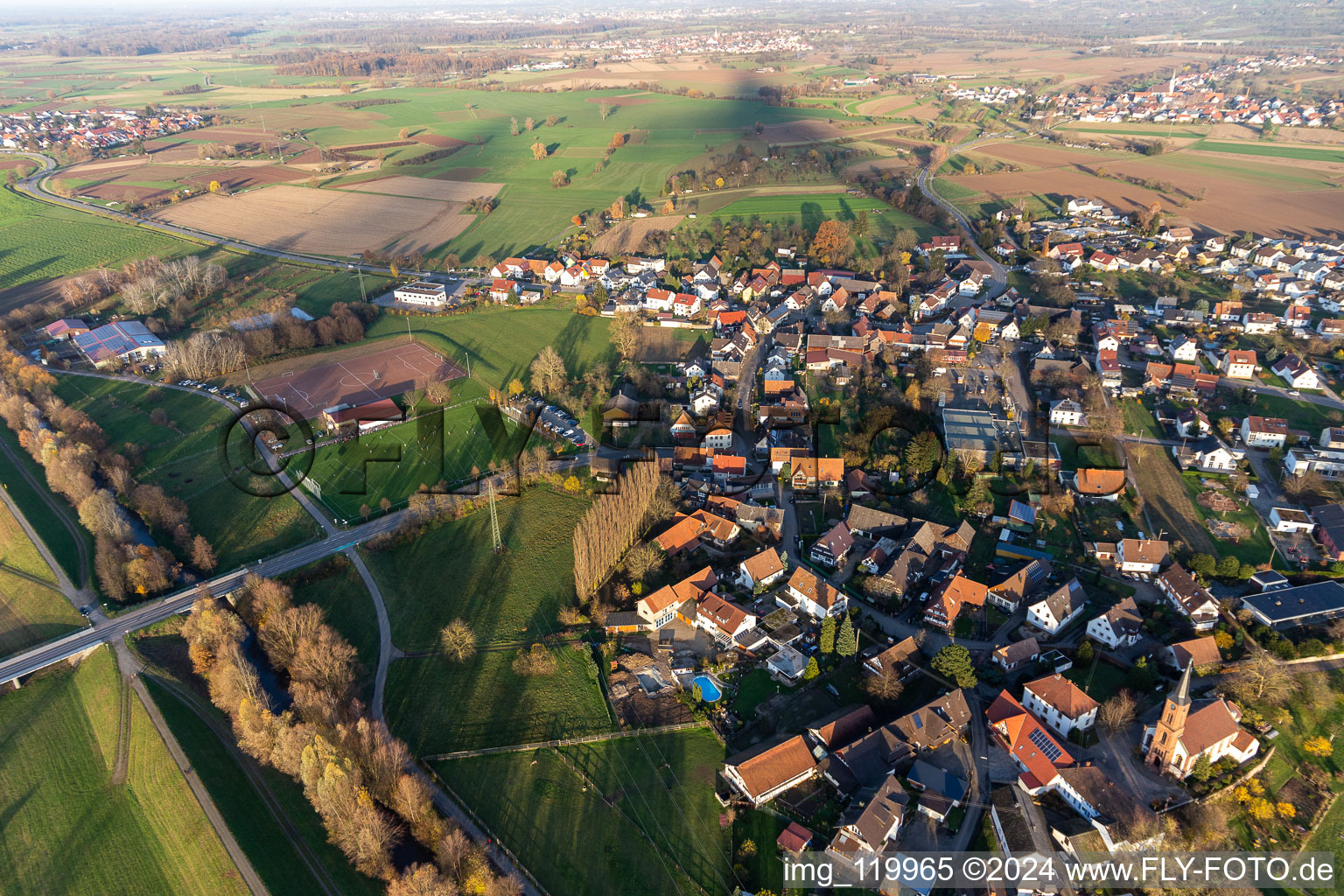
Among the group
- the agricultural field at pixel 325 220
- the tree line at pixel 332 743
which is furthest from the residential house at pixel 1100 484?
the agricultural field at pixel 325 220

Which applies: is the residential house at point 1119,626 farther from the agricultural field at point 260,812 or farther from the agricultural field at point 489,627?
the agricultural field at point 260,812

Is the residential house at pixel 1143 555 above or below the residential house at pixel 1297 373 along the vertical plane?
below

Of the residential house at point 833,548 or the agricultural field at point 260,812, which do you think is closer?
the agricultural field at point 260,812

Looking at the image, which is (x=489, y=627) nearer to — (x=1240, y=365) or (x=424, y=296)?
(x=424, y=296)

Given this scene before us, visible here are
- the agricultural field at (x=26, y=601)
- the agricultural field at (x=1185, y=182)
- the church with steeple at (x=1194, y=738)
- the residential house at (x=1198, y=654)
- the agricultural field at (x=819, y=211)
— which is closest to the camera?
the church with steeple at (x=1194, y=738)

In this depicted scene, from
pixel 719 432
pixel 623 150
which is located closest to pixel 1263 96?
pixel 623 150

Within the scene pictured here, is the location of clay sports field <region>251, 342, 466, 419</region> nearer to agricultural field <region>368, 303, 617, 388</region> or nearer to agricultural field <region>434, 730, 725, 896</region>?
agricultural field <region>368, 303, 617, 388</region>
